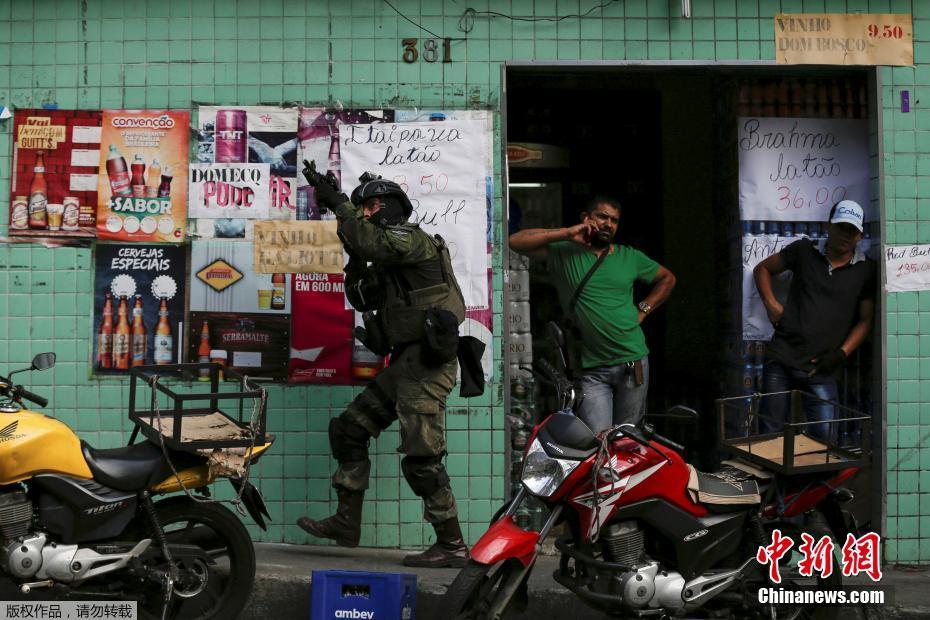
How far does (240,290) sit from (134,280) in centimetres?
66

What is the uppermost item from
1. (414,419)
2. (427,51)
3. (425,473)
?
(427,51)

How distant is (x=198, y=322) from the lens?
6547 millimetres

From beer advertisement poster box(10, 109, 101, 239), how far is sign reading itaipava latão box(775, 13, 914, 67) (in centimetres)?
431

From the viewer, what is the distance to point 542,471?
4594 millimetres

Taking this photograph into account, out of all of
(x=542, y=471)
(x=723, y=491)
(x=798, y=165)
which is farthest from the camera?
(x=798, y=165)

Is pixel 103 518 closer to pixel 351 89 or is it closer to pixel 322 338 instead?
pixel 322 338

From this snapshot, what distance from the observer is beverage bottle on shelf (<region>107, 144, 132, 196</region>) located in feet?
21.4

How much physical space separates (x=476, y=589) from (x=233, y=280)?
2.92 metres

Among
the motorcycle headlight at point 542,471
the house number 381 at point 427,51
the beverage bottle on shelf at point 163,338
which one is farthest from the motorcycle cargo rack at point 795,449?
the beverage bottle on shelf at point 163,338

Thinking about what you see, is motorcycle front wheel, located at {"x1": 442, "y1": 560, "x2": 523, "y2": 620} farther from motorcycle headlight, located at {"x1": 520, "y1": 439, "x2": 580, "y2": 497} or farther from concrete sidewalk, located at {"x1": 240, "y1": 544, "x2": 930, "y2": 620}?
concrete sidewalk, located at {"x1": 240, "y1": 544, "x2": 930, "y2": 620}

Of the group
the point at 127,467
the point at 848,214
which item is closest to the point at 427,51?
the point at 848,214

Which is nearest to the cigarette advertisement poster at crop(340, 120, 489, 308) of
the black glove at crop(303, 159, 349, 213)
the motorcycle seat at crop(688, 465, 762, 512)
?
the black glove at crop(303, 159, 349, 213)

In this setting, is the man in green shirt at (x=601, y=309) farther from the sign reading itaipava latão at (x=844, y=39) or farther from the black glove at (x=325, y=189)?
the sign reading itaipava latão at (x=844, y=39)

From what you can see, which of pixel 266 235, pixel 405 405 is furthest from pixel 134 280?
pixel 405 405
